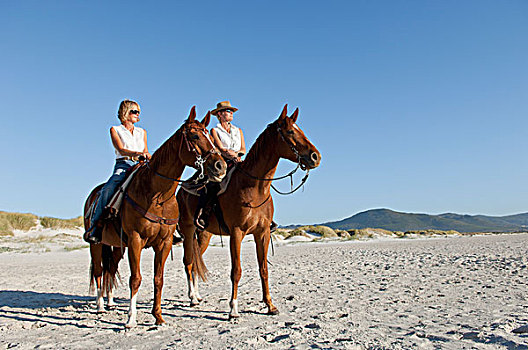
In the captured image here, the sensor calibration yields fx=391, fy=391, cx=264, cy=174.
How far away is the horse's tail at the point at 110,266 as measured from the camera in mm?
6555

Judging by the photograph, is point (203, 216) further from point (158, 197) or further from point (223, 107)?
point (223, 107)

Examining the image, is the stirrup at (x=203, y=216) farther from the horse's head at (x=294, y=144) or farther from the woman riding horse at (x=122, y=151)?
the horse's head at (x=294, y=144)

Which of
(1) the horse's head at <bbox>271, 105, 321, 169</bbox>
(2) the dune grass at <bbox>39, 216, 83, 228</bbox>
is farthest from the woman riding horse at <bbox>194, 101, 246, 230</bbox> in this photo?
(2) the dune grass at <bbox>39, 216, 83, 228</bbox>

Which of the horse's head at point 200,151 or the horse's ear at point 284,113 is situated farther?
the horse's ear at point 284,113

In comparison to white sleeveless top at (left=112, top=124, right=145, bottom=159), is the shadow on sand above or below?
below

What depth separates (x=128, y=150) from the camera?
5.99 metres

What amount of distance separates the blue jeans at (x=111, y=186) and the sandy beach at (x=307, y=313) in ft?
5.09

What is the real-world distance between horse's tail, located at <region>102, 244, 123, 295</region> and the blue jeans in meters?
1.11

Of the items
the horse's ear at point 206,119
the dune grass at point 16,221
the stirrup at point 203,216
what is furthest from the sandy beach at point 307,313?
the dune grass at point 16,221

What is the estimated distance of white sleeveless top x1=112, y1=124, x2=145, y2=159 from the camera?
605 centimetres

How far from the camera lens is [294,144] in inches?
215

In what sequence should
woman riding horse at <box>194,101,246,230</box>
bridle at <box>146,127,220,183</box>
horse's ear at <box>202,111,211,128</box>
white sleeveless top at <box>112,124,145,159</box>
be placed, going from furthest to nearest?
woman riding horse at <box>194,101,246,230</box> < white sleeveless top at <box>112,124,145,159</box> < horse's ear at <box>202,111,211,128</box> < bridle at <box>146,127,220,183</box>

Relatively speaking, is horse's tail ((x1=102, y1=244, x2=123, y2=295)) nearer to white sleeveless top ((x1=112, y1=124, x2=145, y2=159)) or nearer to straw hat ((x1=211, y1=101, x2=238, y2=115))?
white sleeveless top ((x1=112, y1=124, x2=145, y2=159))

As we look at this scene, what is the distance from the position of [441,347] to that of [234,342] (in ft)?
6.75
